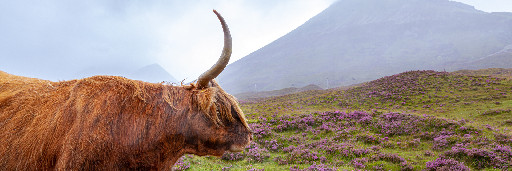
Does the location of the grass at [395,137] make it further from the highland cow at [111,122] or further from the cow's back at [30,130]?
the cow's back at [30,130]

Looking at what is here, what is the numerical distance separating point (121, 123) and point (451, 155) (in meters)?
12.8

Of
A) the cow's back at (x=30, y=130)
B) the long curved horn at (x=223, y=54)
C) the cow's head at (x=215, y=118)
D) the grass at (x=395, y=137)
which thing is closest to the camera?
the cow's back at (x=30, y=130)

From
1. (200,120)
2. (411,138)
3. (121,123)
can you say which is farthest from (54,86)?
(411,138)

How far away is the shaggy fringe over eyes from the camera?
3849mm

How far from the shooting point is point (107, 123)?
336 centimetres

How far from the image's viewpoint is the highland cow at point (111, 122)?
3.16m

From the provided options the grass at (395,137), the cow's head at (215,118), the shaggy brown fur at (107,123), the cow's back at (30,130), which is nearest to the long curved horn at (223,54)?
the cow's head at (215,118)

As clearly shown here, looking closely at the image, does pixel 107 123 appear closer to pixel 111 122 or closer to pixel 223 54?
pixel 111 122

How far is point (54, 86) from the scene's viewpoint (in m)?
3.70

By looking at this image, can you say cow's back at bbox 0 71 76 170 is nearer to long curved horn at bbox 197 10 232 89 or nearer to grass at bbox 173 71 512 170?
long curved horn at bbox 197 10 232 89

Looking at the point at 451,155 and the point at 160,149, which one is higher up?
the point at 160,149

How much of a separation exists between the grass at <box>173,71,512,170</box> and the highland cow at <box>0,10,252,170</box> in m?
6.62

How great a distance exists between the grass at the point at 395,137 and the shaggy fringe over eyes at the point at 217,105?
6671 millimetres

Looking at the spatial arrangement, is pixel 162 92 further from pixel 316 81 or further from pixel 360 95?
pixel 316 81
